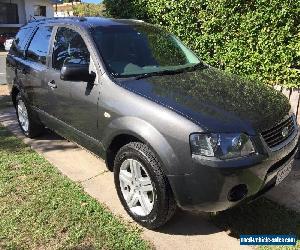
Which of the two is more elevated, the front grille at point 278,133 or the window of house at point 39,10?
the front grille at point 278,133

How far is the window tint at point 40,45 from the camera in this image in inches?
208

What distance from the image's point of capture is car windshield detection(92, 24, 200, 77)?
4.23 metres

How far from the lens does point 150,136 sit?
134 inches

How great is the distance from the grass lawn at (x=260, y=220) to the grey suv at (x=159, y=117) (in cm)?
46

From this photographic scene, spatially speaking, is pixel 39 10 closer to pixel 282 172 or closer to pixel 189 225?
pixel 189 225

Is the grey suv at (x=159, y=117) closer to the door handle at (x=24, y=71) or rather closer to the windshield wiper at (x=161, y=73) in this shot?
the windshield wiper at (x=161, y=73)

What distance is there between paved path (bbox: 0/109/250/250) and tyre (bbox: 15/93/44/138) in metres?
0.14

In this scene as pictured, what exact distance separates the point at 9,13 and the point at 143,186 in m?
37.0

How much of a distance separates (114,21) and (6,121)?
3.60 meters

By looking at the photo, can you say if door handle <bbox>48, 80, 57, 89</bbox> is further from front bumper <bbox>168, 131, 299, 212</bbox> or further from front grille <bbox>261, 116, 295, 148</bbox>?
front grille <bbox>261, 116, 295, 148</bbox>

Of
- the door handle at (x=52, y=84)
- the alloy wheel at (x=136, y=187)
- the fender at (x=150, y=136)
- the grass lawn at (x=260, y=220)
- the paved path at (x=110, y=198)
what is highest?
the door handle at (x=52, y=84)

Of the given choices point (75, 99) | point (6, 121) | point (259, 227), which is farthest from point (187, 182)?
point (6, 121)

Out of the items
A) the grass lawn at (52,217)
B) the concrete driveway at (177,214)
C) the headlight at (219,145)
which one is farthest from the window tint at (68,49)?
the headlight at (219,145)

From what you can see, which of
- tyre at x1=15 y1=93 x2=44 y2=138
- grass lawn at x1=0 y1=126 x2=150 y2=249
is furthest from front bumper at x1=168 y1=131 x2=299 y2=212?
tyre at x1=15 y1=93 x2=44 y2=138
